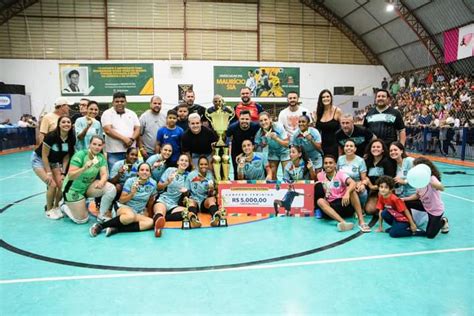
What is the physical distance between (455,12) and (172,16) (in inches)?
558

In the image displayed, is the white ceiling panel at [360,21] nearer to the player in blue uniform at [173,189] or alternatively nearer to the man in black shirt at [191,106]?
the man in black shirt at [191,106]

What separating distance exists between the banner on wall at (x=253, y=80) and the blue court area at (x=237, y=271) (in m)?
17.6

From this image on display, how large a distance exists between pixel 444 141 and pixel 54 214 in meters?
11.9

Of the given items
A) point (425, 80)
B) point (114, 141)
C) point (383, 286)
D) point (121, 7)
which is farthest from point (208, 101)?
point (383, 286)

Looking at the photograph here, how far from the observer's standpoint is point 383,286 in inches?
119

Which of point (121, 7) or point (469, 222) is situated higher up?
point (121, 7)

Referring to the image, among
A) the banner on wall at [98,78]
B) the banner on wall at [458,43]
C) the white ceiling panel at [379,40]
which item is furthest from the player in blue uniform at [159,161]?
the white ceiling panel at [379,40]

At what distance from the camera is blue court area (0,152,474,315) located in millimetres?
2727

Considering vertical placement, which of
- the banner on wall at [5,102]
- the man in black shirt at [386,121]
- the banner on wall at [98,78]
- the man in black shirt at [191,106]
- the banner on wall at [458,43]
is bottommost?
the man in black shirt at [386,121]

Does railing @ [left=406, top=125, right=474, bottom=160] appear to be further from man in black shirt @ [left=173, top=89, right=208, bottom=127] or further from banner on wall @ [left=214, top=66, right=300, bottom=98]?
banner on wall @ [left=214, top=66, right=300, bottom=98]

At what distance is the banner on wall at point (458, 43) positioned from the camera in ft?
53.4

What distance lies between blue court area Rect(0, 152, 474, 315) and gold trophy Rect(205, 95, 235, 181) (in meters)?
1.00

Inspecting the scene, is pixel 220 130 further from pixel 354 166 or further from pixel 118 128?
pixel 354 166

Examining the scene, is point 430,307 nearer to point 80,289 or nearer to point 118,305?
point 118,305
